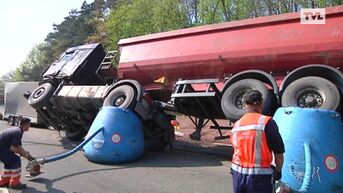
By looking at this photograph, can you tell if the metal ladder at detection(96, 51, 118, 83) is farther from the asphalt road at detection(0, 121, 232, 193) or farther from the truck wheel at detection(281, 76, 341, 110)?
the truck wheel at detection(281, 76, 341, 110)

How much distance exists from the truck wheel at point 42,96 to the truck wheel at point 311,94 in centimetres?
639

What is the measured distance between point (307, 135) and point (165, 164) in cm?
332

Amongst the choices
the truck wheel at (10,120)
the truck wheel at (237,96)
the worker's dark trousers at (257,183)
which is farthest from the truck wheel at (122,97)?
the truck wheel at (10,120)

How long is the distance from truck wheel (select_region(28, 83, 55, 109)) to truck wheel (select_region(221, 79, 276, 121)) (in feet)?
17.0

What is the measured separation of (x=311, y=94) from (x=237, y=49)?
71.6 inches

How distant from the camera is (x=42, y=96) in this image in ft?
36.7

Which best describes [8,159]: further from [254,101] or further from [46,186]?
[254,101]

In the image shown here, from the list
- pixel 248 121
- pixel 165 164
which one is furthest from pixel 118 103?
pixel 248 121

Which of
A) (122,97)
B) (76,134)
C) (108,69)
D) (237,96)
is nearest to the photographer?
(237,96)

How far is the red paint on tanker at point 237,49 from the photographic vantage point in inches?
281

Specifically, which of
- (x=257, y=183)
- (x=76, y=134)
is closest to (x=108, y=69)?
(x=76, y=134)

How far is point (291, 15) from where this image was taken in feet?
24.9

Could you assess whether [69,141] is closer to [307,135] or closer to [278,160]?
[307,135]

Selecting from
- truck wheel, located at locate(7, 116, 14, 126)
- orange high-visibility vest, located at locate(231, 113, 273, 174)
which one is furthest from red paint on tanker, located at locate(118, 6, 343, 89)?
truck wheel, located at locate(7, 116, 14, 126)
